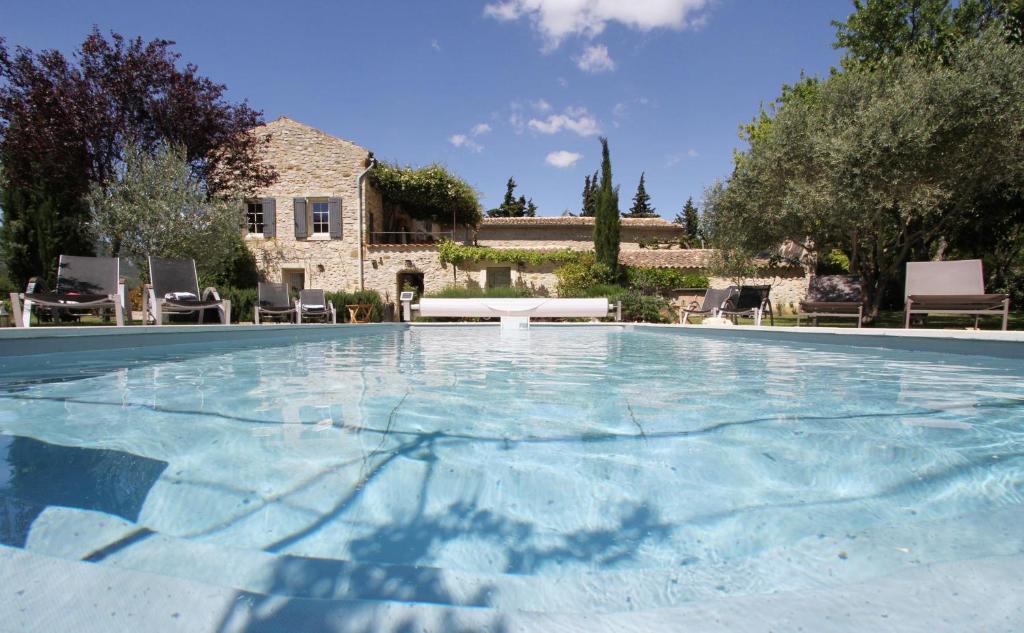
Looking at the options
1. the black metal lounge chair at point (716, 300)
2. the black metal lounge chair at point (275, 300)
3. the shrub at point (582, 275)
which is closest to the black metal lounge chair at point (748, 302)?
the black metal lounge chair at point (716, 300)

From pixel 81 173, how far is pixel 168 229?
247 centimetres

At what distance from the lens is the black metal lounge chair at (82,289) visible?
249 inches

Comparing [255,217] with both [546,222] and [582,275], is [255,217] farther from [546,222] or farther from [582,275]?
[546,222]

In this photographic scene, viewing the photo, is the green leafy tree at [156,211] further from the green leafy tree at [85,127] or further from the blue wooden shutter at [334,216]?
the blue wooden shutter at [334,216]

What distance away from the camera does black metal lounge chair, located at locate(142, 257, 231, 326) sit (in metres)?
7.65

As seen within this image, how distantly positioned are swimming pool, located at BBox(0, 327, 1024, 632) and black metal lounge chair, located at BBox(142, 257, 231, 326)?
486cm

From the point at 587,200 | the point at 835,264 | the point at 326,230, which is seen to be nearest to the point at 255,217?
the point at 326,230

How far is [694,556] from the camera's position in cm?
133

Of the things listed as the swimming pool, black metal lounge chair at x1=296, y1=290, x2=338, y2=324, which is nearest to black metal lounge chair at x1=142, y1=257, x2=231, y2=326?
black metal lounge chair at x1=296, y1=290, x2=338, y2=324

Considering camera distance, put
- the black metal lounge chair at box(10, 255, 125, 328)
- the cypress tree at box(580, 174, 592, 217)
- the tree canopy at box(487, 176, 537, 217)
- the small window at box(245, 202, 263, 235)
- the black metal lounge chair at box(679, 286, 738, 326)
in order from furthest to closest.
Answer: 1. the tree canopy at box(487, 176, 537, 217)
2. the cypress tree at box(580, 174, 592, 217)
3. the small window at box(245, 202, 263, 235)
4. the black metal lounge chair at box(679, 286, 738, 326)
5. the black metal lounge chair at box(10, 255, 125, 328)

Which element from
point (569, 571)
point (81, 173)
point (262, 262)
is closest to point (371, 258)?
point (262, 262)

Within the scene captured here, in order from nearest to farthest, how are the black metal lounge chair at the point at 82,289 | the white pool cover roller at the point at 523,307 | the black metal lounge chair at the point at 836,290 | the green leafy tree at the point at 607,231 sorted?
the black metal lounge chair at the point at 82,289 → the black metal lounge chair at the point at 836,290 → the white pool cover roller at the point at 523,307 → the green leafy tree at the point at 607,231

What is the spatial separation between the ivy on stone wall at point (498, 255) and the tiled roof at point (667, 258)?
10.2 feet

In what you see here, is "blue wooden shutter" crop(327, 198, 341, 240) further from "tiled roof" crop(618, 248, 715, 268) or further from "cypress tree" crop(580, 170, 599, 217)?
"cypress tree" crop(580, 170, 599, 217)
